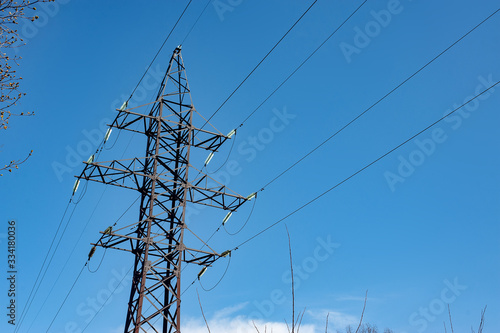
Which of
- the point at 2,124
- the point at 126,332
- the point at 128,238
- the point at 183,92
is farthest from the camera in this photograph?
the point at 183,92

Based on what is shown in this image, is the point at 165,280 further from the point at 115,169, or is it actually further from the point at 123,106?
the point at 123,106

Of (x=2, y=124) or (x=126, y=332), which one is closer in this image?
(x=2, y=124)

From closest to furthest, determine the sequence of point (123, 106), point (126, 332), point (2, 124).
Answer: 1. point (2, 124)
2. point (126, 332)
3. point (123, 106)

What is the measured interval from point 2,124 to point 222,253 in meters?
10.8

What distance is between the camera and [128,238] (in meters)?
14.5

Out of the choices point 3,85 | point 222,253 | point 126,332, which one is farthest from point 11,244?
point 3,85

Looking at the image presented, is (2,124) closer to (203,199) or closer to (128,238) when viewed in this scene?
(128,238)

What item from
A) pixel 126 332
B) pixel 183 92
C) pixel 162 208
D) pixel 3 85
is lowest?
pixel 126 332

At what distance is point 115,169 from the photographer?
15.4m

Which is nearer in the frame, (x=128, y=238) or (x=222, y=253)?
(x=128, y=238)

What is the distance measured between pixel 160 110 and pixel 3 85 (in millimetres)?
11009

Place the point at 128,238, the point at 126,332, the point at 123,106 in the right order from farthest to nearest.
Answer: the point at 123,106
the point at 128,238
the point at 126,332

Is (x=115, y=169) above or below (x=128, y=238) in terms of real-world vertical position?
above

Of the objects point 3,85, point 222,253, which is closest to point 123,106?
point 222,253
